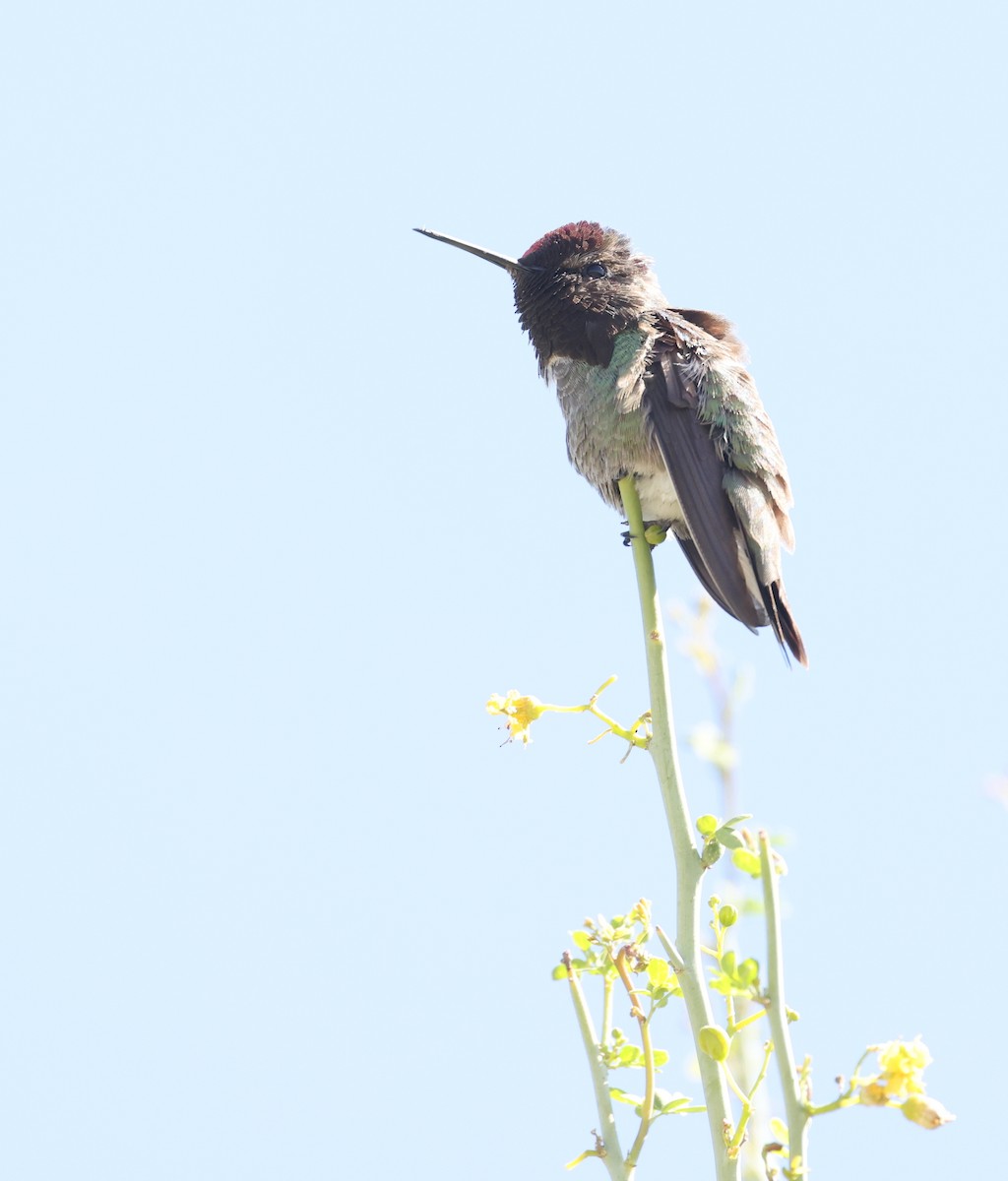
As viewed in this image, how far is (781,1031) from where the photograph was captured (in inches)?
50.3

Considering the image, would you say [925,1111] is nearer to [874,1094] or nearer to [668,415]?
[874,1094]

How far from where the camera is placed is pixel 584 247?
5.06 meters

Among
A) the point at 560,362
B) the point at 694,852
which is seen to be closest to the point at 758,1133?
the point at 694,852

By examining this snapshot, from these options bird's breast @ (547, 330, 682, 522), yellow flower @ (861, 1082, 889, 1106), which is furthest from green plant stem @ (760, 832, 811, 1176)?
bird's breast @ (547, 330, 682, 522)

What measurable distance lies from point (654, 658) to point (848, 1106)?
746 mm

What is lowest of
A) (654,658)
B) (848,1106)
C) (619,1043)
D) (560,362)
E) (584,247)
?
(848,1106)

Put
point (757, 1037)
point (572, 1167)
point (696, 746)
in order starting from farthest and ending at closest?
point (696, 746) < point (757, 1037) < point (572, 1167)

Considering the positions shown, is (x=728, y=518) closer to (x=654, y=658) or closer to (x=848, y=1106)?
(x=654, y=658)

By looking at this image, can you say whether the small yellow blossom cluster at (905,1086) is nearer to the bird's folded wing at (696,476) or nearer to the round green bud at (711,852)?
the round green bud at (711,852)

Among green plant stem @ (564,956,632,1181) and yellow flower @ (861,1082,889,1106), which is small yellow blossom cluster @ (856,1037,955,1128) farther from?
green plant stem @ (564,956,632,1181)

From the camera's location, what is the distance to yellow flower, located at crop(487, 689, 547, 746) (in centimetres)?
203

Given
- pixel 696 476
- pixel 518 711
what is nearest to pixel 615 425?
pixel 696 476

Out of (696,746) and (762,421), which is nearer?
(696,746)

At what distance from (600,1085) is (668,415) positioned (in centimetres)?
294
